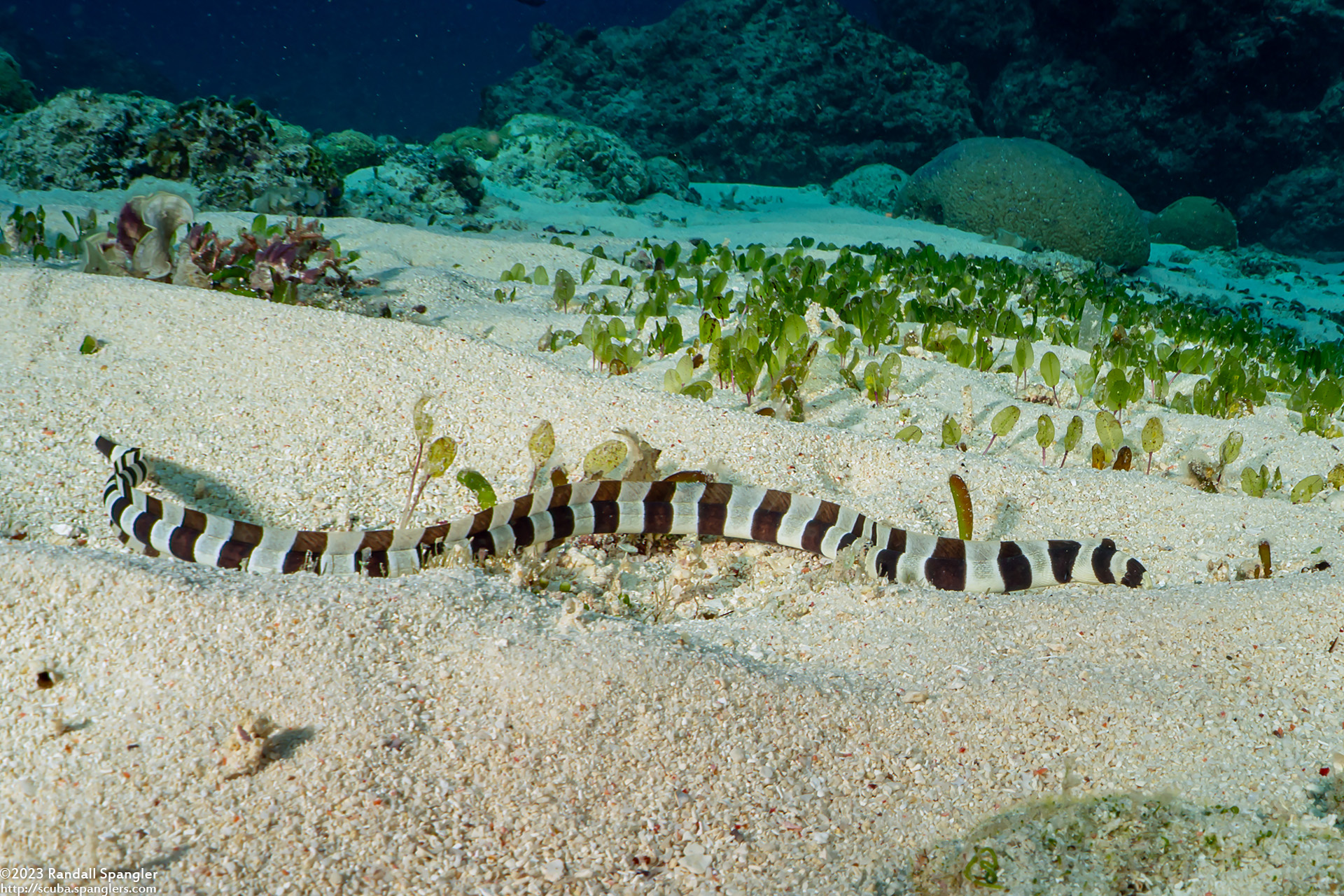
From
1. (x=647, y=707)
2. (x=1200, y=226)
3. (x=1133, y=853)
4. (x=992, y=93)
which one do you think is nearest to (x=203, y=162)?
(x=647, y=707)

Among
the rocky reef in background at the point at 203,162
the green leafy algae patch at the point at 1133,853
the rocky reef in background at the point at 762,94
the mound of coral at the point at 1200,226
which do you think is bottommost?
the green leafy algae patch at the point at 1133,853

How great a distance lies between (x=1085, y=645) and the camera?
2.37m

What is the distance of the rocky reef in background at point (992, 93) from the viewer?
20891 millimetres

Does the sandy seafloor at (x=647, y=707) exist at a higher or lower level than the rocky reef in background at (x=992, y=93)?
lower

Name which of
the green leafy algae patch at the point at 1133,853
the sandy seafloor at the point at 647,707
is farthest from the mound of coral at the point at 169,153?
the green leafy algae patch at the point at 1133,853

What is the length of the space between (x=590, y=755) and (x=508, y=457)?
2127 millimetres

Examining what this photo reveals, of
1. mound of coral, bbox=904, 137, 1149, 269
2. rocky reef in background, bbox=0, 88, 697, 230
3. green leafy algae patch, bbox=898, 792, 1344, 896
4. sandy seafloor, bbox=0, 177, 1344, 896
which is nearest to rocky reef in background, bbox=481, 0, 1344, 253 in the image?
mound of coral, bbox=904, 137, 1149, 269

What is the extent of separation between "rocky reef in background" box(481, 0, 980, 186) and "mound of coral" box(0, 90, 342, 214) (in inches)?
579

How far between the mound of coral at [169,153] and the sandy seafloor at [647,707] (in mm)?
8014

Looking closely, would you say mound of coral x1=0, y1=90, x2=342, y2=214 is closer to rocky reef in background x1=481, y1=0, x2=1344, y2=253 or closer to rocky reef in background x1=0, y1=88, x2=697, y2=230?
rocky reef in background x1=0, y1=88, x2=697, y2=230

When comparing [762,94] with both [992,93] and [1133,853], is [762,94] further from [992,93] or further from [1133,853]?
[1133,853]

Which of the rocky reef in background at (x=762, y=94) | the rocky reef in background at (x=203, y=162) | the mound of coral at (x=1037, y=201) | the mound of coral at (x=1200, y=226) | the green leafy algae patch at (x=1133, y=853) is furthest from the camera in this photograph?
the rocky reef in background at (x=762, y=94)

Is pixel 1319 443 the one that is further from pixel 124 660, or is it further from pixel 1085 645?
pixel 124 660

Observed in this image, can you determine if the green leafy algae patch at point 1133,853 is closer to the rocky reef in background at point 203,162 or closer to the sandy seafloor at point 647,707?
the sandy seafloor at point 647,707
